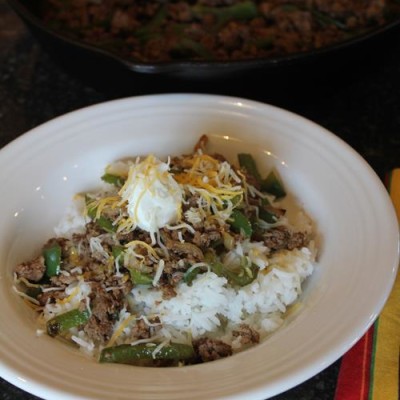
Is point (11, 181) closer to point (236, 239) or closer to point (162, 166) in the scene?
point (162, 166)

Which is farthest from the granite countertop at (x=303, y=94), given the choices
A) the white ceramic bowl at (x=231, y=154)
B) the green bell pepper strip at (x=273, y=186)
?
the green bell pepper strip at (x=273, y=186)

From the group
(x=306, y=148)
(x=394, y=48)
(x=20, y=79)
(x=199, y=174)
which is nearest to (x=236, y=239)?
(x=199, y=174)

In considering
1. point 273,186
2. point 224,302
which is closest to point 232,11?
point 273,186

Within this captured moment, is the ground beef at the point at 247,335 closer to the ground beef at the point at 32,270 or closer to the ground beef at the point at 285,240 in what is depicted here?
the ground beef at the point at 285,240

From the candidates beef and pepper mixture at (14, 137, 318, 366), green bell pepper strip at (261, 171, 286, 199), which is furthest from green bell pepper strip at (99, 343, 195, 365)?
green bell pepper strip at (261, 171, 286, 199)

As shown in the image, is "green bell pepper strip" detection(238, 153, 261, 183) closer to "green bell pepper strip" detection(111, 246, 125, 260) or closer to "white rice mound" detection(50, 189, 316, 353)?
"white rice mound" detection(50, 189, 316, 353)
